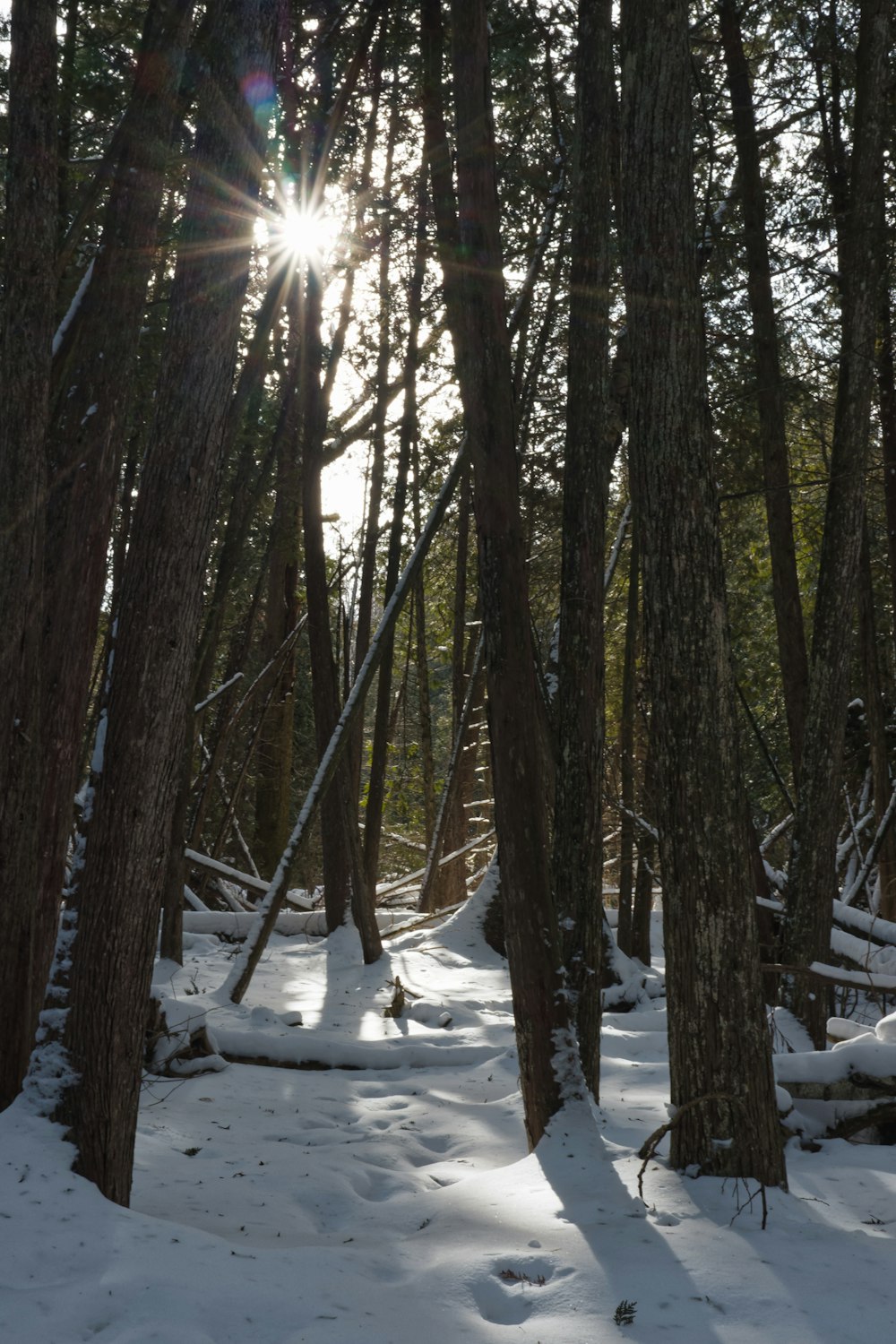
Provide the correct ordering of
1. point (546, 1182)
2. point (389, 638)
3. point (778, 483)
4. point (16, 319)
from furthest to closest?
point (389, 638), point (778, 483), point (16, 319), point (546, 1182)

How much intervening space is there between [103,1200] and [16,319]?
141 inches

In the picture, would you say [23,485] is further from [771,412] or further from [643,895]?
[643,895]

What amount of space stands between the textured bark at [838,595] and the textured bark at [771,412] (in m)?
0.69

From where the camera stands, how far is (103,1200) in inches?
127

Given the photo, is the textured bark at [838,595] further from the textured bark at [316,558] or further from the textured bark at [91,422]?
the textured bark at [91,422]

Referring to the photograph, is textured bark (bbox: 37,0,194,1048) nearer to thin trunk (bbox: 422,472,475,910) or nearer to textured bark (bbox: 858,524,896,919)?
textured bark (bbox: 858,524,896,919)

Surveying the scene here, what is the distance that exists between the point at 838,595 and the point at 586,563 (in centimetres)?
249

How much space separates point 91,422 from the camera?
4.62 meters

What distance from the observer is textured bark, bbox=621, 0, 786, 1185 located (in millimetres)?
3945

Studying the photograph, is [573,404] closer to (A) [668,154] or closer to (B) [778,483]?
(A) [668,154]

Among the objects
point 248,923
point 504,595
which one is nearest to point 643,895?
point 248,923

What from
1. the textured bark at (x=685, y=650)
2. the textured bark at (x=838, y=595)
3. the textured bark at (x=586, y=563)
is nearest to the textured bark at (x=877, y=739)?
the textured bark at (x=838, y=595)

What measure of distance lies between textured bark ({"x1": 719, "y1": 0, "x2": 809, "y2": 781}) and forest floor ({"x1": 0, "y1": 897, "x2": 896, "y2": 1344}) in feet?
11.4

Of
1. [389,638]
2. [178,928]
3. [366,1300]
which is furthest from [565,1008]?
[178,928]
